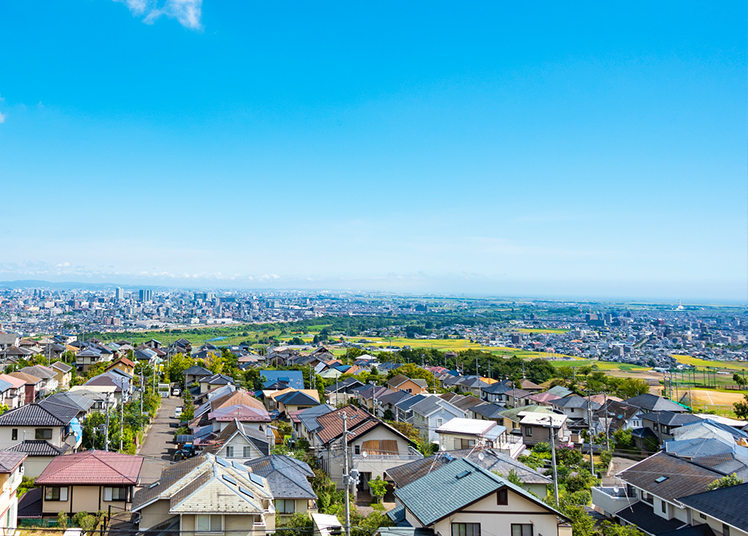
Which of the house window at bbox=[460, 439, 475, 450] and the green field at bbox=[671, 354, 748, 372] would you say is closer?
the house window at bbox=[460, 439, 475, 450]

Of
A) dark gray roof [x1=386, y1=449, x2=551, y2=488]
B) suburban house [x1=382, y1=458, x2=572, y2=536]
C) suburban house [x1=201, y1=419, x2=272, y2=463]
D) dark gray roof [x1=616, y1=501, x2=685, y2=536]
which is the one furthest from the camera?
suburban house [x1=201, y1=419, x2=272, y2=463]

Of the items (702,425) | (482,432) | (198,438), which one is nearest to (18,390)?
(198,438)

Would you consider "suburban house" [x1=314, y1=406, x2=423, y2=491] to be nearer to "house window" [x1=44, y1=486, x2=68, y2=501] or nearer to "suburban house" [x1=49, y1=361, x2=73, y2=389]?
"house window" [x1=44, y1=486, x2=68, y2=501]

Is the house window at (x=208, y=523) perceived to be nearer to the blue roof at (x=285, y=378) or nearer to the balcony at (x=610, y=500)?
the balcony at (x=610, y=500)

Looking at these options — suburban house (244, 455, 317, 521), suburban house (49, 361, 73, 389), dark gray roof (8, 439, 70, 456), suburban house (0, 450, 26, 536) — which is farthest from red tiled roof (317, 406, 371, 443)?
suburban house (49, 361, 73, 389)

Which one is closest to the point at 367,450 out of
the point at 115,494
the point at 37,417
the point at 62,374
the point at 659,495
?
the point at 115,494

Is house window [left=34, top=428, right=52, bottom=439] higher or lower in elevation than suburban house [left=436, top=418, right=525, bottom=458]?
higher

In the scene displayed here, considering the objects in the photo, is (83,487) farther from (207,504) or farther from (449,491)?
(449,491)

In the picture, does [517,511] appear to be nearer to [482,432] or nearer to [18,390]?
[482,432]

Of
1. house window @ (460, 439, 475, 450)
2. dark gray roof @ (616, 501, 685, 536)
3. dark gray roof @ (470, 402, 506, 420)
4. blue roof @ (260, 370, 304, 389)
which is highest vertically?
dark gray roof @ (616, 501, 685, 536)

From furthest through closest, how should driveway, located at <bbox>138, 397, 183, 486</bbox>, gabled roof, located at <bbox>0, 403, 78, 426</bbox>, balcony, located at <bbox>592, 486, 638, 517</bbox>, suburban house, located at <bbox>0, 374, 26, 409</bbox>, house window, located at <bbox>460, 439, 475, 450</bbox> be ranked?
suburban house, located at <bbox>0, 374, 26, 409</bbox> < house window, located at <bbox>460, 439, 475, 450</bbox> < driveway, located at <bbox>138, 397, 183, 486</bbox> < gabled roof, located at <bbox>0, 403, 78, 426</bbox> < balcony, located at <bbox>592, 486, 638, 517</bbox>
